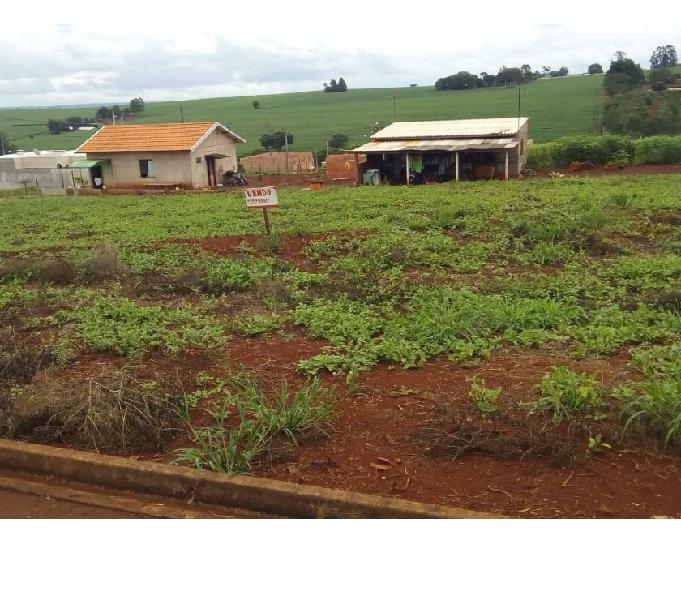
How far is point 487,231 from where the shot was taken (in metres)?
11.3

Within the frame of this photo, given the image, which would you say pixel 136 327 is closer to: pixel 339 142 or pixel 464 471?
pixel 464 471

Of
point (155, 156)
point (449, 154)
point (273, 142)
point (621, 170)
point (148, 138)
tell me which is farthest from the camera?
point (273, 142)

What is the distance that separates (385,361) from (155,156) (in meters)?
27.8

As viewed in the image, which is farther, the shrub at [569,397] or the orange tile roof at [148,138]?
the orange tile roof at [148,138]

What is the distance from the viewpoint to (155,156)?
99.5 ft

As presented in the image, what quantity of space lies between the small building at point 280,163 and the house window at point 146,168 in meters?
9.09

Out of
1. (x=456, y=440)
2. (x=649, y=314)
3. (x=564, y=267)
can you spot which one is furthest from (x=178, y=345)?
(x=564, y=267)

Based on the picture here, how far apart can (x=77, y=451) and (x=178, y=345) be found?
6.32ft

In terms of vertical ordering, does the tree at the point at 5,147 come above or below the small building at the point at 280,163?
above

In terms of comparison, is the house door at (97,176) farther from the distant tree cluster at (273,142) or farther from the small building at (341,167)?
the distant tree cluster at (273,142)

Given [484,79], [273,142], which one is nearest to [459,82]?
[484,79]

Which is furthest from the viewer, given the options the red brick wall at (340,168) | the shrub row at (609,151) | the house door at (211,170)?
the house door at (211,170)

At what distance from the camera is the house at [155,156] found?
3006cm

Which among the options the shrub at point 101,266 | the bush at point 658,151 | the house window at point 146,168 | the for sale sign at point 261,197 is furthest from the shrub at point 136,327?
the bush at point 658,151
